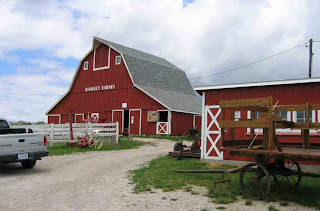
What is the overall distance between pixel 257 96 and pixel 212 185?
492 centimetres

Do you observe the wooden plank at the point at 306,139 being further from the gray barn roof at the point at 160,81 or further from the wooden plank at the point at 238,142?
the gray barn roof at the point at 160,81

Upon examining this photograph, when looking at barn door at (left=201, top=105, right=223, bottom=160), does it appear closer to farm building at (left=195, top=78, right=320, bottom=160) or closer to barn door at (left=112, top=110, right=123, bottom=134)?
farm building at (left=195, top=78, right=320, bottom=160)

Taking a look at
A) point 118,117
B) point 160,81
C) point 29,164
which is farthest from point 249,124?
point 160,81

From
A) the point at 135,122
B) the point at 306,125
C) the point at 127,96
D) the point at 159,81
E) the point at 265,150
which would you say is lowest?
the point at 265,150

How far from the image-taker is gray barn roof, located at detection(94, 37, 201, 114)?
30.5 metres

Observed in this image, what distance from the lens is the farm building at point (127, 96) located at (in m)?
29.3

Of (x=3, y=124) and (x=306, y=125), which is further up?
(x=306, y=125)

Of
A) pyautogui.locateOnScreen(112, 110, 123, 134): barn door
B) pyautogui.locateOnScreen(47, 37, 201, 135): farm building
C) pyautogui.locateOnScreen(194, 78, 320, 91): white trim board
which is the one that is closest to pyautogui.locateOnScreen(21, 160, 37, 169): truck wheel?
pyautogui.locateOnScreen(194, 78, 320, 91): white trim board

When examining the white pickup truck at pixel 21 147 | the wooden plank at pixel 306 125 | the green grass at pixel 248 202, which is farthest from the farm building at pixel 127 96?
the green grass at pixel 248 202

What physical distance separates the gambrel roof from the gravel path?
17.4 metres

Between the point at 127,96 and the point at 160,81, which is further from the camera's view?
the point at 160,81

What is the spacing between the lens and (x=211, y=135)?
43.6 ft

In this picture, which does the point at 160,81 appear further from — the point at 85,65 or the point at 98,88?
the point at 85,65

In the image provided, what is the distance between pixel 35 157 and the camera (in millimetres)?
11273
